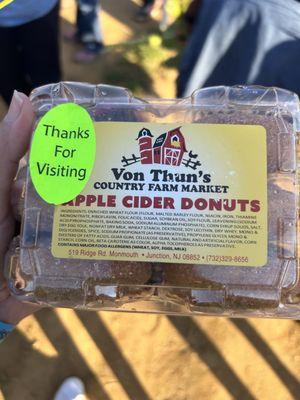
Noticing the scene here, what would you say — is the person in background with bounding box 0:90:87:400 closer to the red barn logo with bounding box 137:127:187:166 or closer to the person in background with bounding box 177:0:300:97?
the red barn logo with bounding box 137:127:187:166

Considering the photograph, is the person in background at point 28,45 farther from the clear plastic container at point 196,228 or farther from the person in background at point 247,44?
the clear plastic container at point 196,228

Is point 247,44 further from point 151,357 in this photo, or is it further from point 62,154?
point 151,357

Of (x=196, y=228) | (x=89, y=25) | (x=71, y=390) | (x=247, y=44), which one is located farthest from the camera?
(x=89, y=25)


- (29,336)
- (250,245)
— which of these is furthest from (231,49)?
(29,336)

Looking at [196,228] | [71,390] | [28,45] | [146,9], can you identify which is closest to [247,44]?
[196,228]

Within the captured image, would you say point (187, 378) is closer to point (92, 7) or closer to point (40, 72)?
point (40, 72)

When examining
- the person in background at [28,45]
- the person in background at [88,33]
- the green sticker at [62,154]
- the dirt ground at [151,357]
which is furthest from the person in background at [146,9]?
the green sticker at [62,154]
